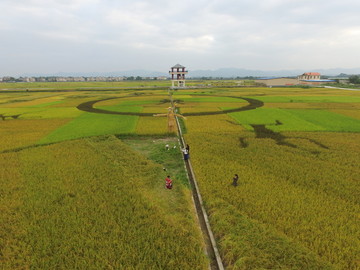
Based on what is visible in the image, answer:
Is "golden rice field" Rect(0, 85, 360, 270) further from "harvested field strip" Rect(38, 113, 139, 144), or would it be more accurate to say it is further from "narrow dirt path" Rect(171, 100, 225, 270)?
"harvested field strip" Rect(38, 113, 139, 144)

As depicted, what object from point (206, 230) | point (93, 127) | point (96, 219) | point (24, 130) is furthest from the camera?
point (93, 127)

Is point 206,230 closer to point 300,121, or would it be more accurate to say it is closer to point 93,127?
point 93,127

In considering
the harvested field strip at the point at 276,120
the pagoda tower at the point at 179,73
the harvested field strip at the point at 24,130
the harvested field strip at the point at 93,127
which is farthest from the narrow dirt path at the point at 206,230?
the pagoda tower at the point at 179,73

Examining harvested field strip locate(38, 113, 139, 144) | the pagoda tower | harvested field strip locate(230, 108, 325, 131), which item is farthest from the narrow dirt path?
the pagoda tower


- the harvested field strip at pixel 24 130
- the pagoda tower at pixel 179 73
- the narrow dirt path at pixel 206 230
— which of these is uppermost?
the pagoda tower at pixel 179 73

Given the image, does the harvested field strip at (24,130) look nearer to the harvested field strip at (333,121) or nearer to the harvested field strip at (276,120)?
the harvested field strip at (276,120)

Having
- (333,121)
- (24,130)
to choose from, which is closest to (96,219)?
(24,130)

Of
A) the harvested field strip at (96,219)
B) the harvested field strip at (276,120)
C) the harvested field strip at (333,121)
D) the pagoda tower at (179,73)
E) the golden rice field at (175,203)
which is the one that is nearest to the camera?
the harvested field strip at (96,219)
